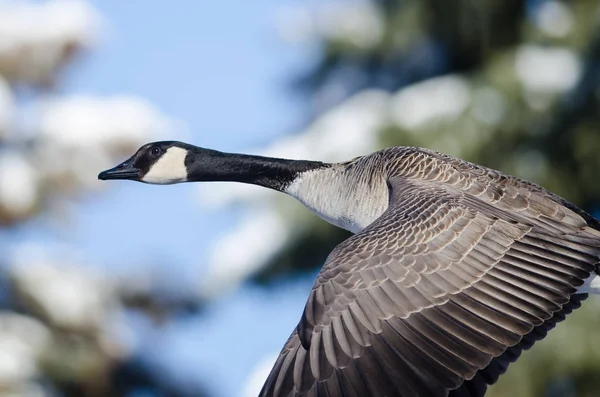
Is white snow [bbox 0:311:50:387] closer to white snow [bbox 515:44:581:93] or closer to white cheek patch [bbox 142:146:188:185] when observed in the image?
white snow [bbox 515:44:581:93]

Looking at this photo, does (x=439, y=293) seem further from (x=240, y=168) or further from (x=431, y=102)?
(x=431, y=102)

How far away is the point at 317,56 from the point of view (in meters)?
15.3

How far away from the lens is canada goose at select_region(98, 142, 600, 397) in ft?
17.4

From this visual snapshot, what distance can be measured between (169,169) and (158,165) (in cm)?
8

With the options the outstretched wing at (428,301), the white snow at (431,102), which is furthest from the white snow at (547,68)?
the outstretched wing at (428,301)

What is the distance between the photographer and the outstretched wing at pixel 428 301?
530cm

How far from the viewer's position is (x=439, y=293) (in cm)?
556

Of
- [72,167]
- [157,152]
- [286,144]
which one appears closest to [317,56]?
[286,144]

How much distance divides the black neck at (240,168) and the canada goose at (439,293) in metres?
1.38

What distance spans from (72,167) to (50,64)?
192cm

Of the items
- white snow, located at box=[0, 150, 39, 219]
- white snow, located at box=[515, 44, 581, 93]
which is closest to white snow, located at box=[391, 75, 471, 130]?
white snow, located at box=[515, 44, 581, 93]

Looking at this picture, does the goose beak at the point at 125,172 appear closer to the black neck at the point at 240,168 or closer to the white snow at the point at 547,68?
the black neck at the point at 240,168

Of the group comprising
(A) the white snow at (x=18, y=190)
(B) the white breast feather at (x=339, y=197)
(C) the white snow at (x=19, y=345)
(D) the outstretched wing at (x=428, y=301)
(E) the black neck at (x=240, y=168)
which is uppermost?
(A) the white snow at (x=18, y=190)

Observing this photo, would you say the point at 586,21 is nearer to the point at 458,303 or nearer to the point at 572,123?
the point at 572,123
